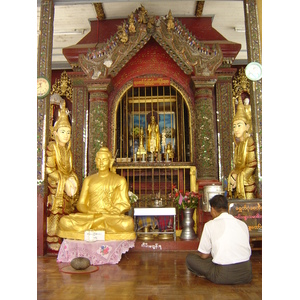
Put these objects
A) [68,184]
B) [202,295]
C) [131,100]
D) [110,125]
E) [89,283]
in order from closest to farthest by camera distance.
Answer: [202,295] < [89,283] < [68,184] < [110,125] < [131,100]

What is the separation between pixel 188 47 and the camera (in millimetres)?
6609

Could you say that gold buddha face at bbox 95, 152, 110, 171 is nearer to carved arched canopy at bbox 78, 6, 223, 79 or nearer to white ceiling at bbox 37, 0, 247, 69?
carved arched canopy at bbox 78, 6, 223, 79

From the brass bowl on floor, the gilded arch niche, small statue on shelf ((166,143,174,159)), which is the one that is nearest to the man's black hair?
the brass bowl on floor

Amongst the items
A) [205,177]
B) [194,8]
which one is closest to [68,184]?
[205,177]

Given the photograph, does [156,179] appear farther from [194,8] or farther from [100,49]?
[194,8]

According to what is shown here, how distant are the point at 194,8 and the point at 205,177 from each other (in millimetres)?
3659

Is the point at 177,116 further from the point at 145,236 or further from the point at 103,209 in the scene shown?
the point at 103,209

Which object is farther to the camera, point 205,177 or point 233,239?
point 205,177

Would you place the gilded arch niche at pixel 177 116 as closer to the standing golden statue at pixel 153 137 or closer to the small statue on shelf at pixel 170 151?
the small statue on shelf at pixel 170 151

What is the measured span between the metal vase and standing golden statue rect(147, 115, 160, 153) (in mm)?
2275

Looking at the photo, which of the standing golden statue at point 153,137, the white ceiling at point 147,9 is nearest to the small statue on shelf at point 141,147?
the standing golden statue at point 153,137

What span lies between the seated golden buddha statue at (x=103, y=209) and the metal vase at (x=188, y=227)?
3.81 ft

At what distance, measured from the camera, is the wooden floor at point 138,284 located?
11.0 feet

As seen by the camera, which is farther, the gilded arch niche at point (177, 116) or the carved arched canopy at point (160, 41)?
the gilded arch niche at point (177, 116)
